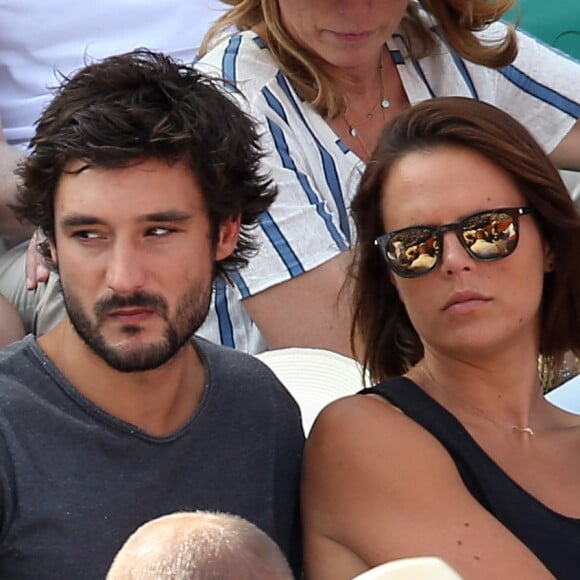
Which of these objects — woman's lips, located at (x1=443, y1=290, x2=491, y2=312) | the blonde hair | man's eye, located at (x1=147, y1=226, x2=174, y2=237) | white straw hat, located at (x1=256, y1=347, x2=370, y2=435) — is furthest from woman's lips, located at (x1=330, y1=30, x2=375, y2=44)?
man's eye, located at (x1=147, y1=226, x2=174, y2=237)

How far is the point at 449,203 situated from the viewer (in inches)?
68.1

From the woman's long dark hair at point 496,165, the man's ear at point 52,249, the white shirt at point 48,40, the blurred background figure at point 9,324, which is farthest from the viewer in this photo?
the white shirt at point 48,40

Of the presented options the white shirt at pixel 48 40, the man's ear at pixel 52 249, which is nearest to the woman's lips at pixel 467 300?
the man's ear at pixel 52 249

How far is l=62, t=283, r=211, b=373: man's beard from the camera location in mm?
1546

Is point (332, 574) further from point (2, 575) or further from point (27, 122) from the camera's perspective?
point (27, 122)

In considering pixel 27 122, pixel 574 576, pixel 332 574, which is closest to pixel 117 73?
pixel 332 574

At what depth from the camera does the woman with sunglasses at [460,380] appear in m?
1.66

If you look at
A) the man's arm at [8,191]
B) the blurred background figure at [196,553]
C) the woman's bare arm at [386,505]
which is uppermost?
the man's arm at [8,191]

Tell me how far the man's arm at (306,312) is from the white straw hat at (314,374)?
0.12 metres

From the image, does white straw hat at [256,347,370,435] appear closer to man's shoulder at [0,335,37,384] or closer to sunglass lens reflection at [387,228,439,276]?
sunglass lens reflection at [387,228,439,276]

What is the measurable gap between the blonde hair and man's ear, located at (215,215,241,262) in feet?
2.47

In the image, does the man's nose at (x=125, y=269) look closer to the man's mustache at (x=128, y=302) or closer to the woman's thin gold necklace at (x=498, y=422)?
the man's mustache at (x=128, y=302)

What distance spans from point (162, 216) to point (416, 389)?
44cm

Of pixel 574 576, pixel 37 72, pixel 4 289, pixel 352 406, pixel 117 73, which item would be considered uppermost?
pixel 37 72
